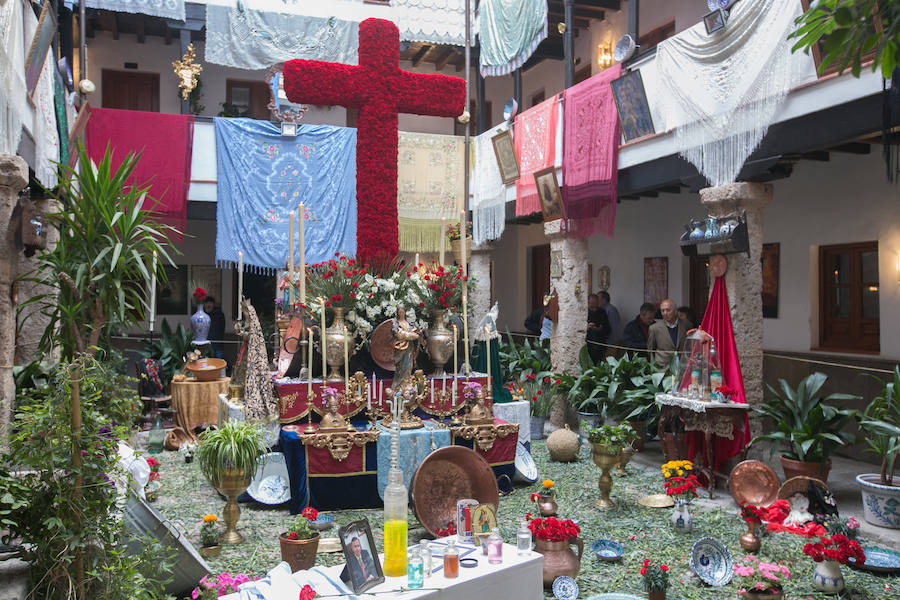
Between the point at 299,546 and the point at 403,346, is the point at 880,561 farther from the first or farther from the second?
the point at 299,546

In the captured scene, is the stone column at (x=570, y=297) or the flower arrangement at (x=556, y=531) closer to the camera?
the flower arrangement at (x=556, y=531)

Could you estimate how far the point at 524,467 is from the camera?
258 inches

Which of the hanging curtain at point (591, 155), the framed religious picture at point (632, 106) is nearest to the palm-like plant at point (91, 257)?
the framed religious picture at point (632, 106)

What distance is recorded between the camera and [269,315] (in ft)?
45.1

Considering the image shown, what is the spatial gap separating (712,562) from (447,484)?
1.73 meters

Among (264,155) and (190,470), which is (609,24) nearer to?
(264,155)

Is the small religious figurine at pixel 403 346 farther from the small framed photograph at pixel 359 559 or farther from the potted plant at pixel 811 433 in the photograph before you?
the potted plant at pixel 811 433

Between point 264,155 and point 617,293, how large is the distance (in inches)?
253

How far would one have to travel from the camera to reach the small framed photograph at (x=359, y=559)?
2.57 m

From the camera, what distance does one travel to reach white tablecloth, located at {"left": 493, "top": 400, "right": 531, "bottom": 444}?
6.88 meters

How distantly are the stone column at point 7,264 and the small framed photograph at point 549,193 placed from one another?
6.49 metres

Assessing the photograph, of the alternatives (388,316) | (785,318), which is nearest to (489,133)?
(785,318)

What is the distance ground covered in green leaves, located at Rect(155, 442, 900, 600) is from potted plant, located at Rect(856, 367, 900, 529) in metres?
0.78

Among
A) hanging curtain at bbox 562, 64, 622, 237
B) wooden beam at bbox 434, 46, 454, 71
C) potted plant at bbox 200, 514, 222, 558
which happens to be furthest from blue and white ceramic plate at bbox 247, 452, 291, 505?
wooden beam at bbox 434, 46, 454, 71
